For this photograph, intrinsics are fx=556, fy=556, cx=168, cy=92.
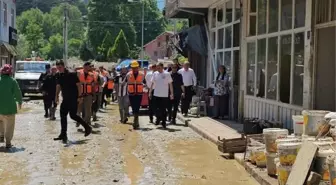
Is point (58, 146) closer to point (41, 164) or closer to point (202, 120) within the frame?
point (41, 164)

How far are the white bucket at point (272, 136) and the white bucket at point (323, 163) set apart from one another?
1.34 m

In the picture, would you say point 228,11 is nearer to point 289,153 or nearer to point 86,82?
point 86,82

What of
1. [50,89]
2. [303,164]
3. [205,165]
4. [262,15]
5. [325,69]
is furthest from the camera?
[50,89]

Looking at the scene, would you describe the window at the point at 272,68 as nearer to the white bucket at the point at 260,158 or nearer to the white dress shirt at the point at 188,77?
the white bucket at the point at 260,158

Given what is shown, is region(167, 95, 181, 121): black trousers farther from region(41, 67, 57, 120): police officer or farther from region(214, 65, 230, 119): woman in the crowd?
region(41, 67, 57, 120): police officer

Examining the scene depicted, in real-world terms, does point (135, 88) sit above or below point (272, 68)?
below

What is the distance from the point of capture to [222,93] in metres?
16.8

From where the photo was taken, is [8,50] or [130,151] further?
[8,50]

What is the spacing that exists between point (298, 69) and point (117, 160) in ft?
13.6

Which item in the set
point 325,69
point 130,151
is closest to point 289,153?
point 325,69

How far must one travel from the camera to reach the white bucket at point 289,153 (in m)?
7.12

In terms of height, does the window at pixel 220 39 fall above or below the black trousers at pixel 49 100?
above

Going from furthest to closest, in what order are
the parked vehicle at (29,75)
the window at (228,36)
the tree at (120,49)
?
the tree at (120,49) → the parked vehicle at (29,75) → the window at (228,36)

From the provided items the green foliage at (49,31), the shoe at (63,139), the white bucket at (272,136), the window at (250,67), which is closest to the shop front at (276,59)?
the window at (250,67)
